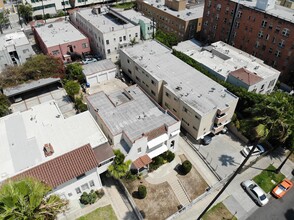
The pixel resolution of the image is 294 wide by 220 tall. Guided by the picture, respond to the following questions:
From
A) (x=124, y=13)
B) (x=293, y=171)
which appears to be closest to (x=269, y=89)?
(x=293, y=171)

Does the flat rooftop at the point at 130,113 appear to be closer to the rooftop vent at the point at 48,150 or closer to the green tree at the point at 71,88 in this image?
the rooftop vent at the point at 48,150

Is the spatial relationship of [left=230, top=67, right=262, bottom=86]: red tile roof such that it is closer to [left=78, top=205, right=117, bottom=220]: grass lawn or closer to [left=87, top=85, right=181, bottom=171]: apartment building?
[left=87, top=85, right=181, bottom=171]: apartment building

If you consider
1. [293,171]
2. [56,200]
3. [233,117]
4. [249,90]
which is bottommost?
[293,171]

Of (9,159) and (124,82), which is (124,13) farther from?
(9,159)

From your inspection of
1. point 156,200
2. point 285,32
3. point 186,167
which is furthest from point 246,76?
point 156,200

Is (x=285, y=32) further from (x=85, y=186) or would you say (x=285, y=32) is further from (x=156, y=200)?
(x=85, y=186)

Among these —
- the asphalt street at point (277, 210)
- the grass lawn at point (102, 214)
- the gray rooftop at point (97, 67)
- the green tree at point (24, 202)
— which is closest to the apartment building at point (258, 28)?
the asphalt street at point (277, 210)
